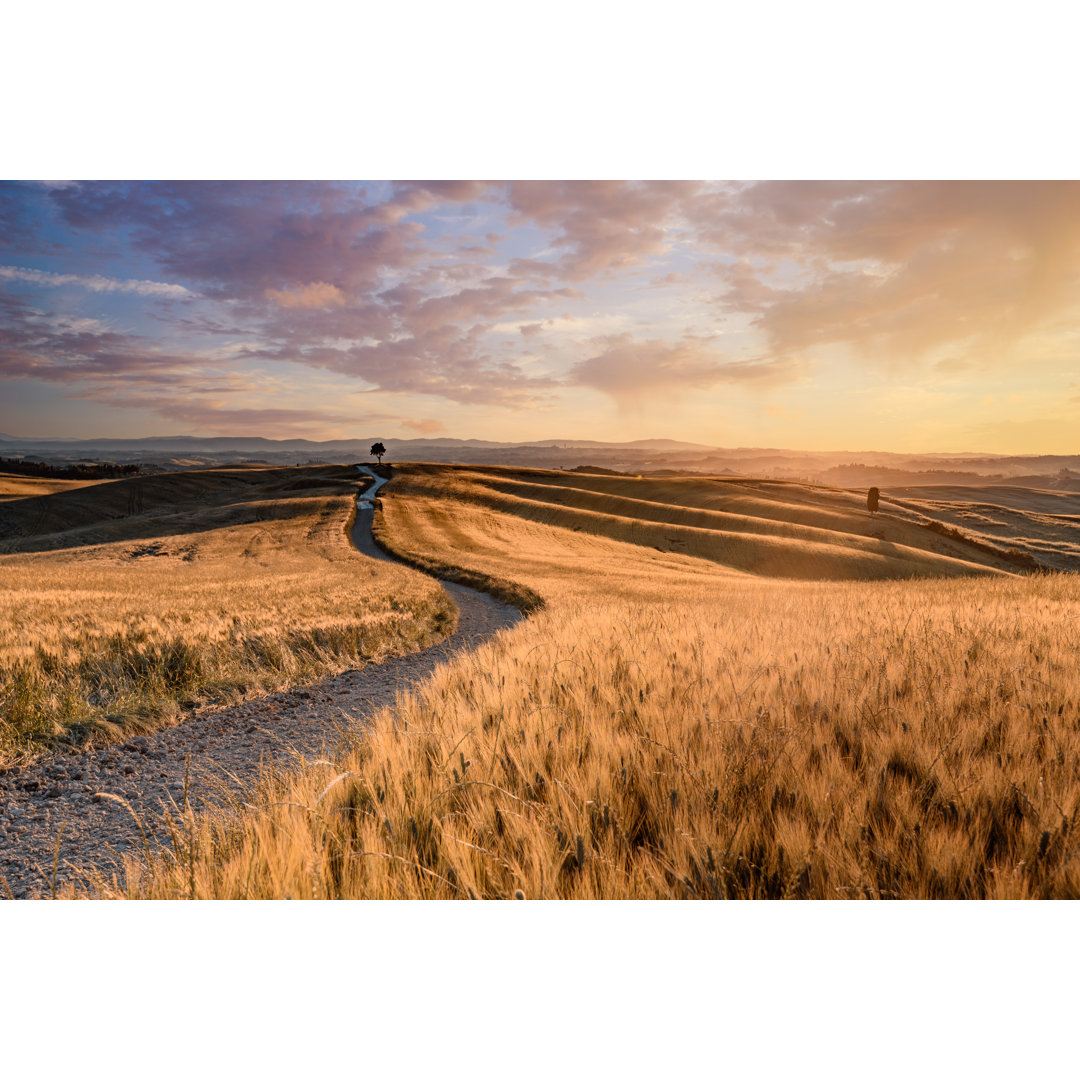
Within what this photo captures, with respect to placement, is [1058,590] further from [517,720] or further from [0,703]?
[0,703]

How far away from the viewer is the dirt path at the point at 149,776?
3912 millimetres

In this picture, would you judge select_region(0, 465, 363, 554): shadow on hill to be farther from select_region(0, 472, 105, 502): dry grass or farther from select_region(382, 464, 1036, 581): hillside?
select_region(382, 464, 1036, 581): hillside

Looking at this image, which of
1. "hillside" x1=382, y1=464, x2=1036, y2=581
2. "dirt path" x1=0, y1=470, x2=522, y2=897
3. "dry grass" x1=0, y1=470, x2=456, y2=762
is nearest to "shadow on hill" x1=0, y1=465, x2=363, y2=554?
"hillside" x1=382, y1=464, x2=1036, y2=581

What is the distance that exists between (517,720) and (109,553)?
42.1 metres

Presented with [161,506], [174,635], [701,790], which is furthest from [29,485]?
[701,790]

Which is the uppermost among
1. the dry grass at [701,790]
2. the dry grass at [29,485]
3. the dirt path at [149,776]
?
the dry grass at [29,485]

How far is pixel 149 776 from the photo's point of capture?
529cm

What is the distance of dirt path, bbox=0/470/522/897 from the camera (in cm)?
391

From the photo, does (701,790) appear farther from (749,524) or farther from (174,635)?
(749,524)

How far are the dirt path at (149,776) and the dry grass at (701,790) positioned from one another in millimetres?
638

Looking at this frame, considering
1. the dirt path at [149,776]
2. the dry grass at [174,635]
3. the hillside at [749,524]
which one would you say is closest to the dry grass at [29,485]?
the hillside at [749,524]

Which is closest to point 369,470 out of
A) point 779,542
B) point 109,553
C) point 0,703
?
point 109,553

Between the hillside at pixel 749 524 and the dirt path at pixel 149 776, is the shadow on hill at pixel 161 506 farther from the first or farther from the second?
the dirt path at pixel 149 776

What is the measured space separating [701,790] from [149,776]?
18.0 feet
